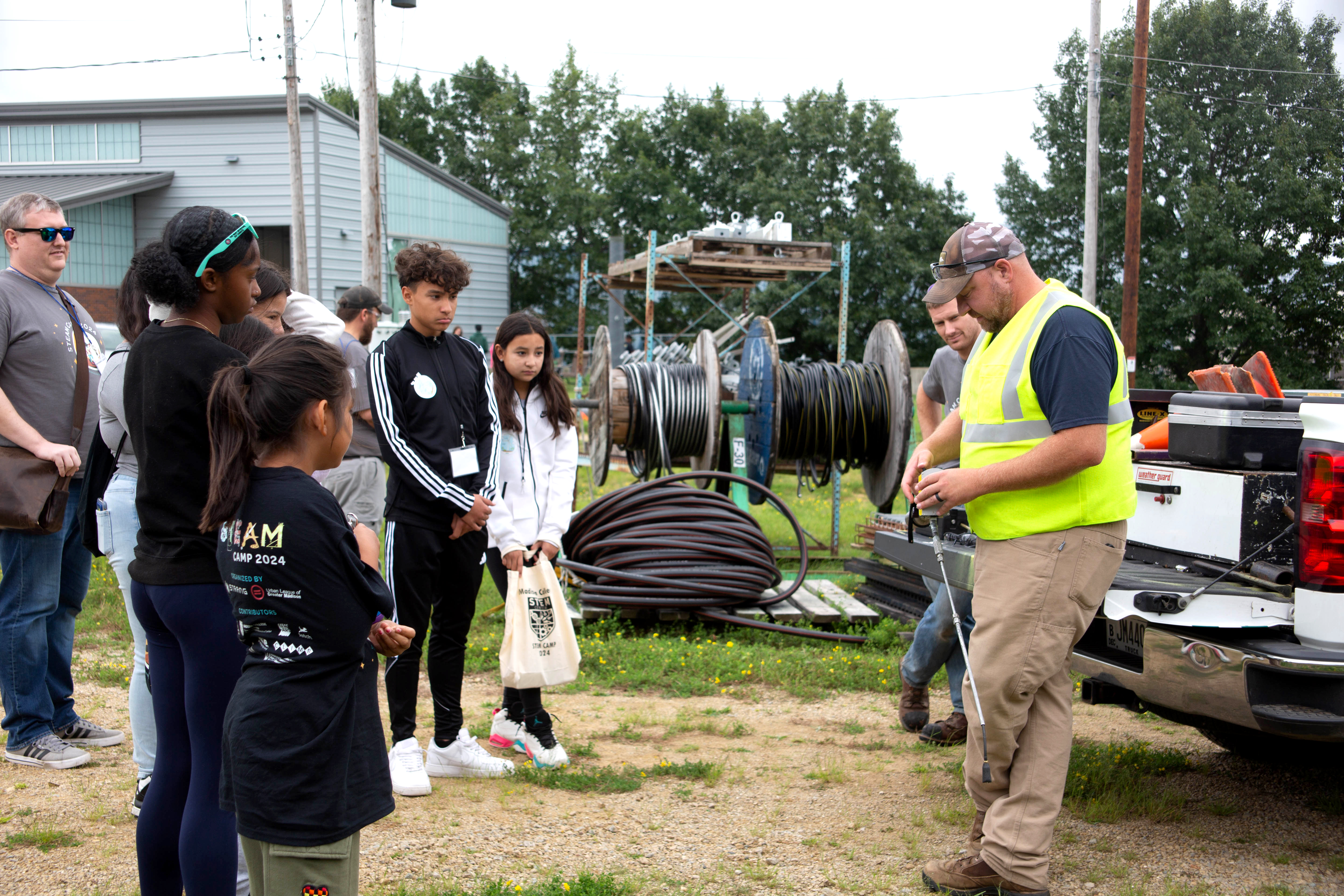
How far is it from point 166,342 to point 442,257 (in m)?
1.59

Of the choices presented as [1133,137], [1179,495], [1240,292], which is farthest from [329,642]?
[1240,292]

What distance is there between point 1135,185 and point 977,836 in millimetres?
16950

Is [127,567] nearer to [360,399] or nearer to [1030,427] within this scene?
[360,399]

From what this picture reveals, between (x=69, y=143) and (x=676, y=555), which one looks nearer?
(x=676, y=555)

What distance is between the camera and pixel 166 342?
262 centimetres

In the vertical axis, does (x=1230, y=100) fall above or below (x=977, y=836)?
above

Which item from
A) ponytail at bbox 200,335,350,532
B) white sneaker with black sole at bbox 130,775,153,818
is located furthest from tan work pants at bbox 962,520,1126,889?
white sneaker with black sole at bbox 130,775,153,818

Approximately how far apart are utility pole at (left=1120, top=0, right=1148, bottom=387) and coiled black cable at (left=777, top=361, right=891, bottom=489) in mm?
10213

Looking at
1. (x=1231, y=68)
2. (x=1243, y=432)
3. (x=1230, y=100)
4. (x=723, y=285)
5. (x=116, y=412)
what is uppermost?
(x=1231, y=68)

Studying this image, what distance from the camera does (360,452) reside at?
6.11 m

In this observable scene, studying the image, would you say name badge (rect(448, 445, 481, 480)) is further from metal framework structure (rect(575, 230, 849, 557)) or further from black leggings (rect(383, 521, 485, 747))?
metal framework structure (rect(575, 230, 849, 557))

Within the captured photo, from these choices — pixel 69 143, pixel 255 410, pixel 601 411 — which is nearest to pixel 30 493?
pixel 255 410

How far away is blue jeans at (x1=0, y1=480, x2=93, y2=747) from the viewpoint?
4293 millimetres

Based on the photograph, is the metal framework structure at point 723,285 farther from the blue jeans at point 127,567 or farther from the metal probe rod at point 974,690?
the blue jeans at point 127,567
